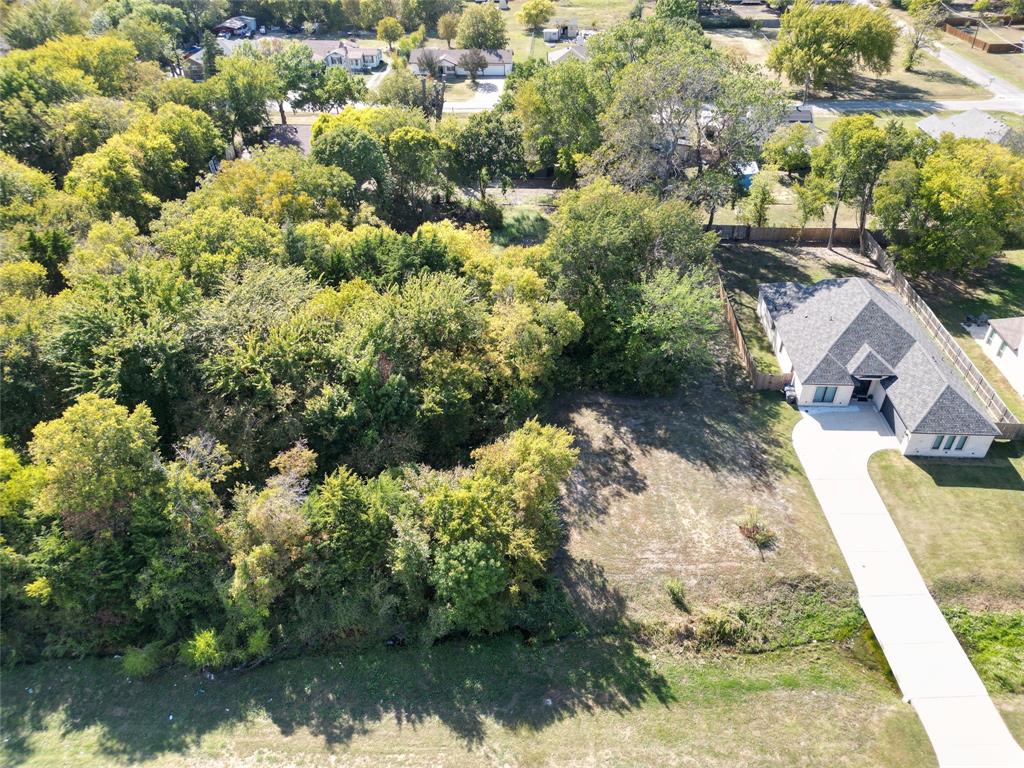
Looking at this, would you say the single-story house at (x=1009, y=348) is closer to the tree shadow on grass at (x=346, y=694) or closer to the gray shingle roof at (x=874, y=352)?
the gray shingle roof at (x=874, y=352)

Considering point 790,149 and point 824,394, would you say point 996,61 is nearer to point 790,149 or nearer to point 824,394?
point 790,149

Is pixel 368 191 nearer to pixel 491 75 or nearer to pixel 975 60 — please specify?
pixel 491 75

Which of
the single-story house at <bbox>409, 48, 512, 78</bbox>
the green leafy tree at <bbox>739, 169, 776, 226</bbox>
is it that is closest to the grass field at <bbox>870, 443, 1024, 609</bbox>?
the green leafy tree at <bbox>739, 169, 776, 226</bbox>

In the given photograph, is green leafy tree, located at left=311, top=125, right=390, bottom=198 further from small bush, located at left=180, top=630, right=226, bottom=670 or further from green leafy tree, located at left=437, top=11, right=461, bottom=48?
green leafy tree, located at left=437, top=11, right=461, bottom=48

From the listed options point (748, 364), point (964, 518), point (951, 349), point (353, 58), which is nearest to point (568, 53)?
point (353, 58)

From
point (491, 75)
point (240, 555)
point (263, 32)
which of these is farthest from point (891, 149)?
point (263, 32)

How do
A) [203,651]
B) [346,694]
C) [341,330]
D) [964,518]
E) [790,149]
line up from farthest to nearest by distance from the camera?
[790,149]
[341,330]
[964,518]
[346,694]
[203,651]
